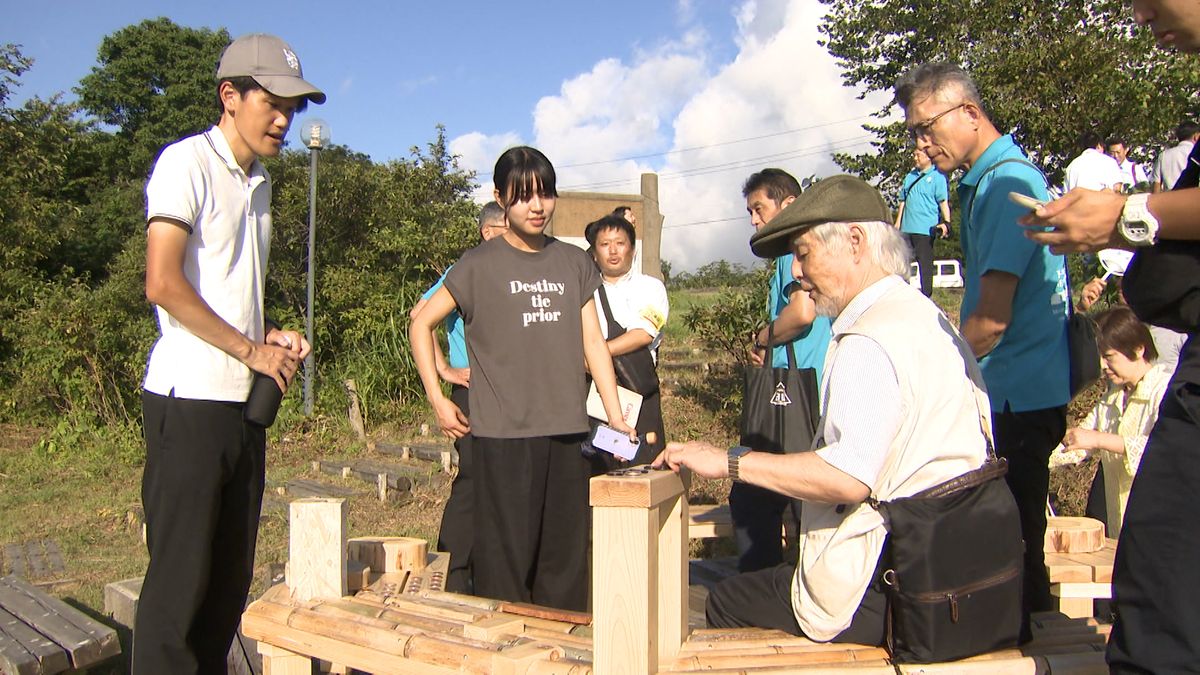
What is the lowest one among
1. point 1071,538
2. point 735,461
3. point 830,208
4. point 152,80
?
point 1071,538

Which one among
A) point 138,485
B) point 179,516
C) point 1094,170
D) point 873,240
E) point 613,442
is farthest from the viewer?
point 138,485

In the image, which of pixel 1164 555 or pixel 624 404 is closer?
pixel 1164 555

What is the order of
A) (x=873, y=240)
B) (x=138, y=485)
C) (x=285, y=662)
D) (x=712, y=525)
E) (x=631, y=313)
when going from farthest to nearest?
1. (x=138, y=485)
2. (x=631, y=313)
3. (x=712, y=525)
4. (x=285, y=662)
5. (x=873, y=240)

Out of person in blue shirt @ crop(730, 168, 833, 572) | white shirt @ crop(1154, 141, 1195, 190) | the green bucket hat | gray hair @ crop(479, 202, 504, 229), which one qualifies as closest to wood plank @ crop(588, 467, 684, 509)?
the green bucket hat

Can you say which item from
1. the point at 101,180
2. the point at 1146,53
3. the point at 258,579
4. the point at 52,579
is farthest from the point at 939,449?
the point at 101,180

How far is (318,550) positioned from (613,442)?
1.09 m

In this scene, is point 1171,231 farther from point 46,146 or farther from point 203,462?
point 46,146

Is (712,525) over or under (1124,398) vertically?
under

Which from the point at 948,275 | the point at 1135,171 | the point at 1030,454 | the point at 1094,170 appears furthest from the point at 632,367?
the point at 1135,171

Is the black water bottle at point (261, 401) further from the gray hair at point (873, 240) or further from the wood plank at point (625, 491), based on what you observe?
the gray hair at point (873, 240)

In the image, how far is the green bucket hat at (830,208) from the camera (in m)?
2.14

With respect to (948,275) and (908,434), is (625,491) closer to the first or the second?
(908,434)

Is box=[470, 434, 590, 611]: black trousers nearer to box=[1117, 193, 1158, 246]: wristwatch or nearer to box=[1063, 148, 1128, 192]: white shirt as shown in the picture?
box=[1117, 193, 1158, 246]: wristwatch

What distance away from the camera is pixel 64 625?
3381 millimetres
